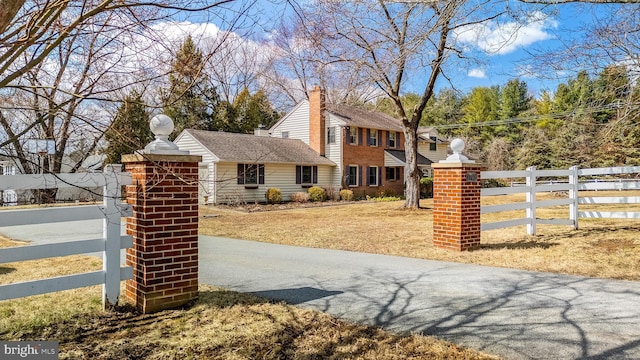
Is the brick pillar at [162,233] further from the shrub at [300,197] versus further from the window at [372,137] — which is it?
the window at [372,137]

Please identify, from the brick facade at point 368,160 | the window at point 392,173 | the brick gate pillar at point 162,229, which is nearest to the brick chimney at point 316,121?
the brick facade at point 368,160

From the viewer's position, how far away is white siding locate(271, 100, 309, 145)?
3068 cm

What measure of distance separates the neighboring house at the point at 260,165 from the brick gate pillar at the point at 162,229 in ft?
57.1

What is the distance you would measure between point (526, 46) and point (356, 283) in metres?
5.34

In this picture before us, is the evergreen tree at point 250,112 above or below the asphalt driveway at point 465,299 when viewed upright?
above

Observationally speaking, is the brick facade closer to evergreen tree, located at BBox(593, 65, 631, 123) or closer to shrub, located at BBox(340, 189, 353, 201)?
shrub, located at BBox(340, 189, 353, 201)

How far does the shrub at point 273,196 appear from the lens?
83.6 ft

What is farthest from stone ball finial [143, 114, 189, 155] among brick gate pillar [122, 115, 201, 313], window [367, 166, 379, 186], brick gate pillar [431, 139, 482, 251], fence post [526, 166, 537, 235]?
window [367, 166, 379, 186]

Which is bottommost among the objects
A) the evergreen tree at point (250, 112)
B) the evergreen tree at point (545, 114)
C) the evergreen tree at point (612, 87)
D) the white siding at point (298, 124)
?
the evergreen tree at point (612, 87)

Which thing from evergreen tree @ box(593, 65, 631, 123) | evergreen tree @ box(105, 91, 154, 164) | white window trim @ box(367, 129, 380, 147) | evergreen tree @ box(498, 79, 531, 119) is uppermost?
evergreen tree @ box(498, 79, 531, 119)

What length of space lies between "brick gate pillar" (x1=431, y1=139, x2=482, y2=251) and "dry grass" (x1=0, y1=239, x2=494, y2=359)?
4423 millimetres

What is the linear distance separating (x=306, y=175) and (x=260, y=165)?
6454 mm

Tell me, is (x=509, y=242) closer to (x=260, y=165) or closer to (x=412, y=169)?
(x=412, y=169)

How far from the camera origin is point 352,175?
98.4 feet
